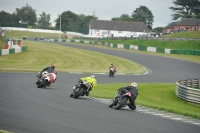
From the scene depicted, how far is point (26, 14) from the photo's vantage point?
152 metres

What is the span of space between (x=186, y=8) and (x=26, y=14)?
61.6m

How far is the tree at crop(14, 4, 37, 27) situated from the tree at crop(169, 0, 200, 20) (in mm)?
55549

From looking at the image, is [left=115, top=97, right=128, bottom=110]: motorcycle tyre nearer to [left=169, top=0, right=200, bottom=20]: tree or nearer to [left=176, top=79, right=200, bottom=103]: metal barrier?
[left=176, top=79, right=200, bottom=103]: metal barrier

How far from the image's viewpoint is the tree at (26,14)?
14115 cm

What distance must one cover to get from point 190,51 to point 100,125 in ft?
193

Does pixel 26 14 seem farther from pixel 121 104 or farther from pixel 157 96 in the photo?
pixel 121 104

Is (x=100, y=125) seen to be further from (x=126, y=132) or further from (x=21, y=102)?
(x=21, y=102)

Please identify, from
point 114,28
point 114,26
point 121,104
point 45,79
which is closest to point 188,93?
point 45,79

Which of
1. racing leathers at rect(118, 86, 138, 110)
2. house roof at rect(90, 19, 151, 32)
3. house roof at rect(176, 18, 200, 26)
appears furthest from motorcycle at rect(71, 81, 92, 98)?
house roof at rect(90, 19, 151, 32)

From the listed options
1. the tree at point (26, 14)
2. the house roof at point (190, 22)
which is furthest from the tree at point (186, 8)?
the tree at point (26, 14)

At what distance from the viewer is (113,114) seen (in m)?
14.2

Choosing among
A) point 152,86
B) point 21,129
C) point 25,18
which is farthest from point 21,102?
point 25,18

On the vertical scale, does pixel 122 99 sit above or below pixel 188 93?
above

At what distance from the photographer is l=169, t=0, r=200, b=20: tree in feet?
464
